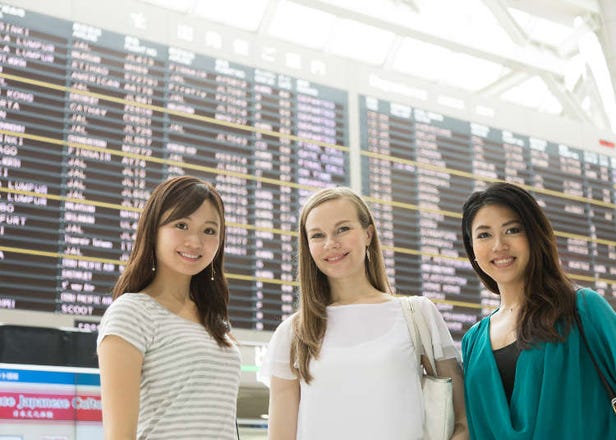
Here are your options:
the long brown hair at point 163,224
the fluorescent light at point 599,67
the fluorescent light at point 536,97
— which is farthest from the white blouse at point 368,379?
the fluorescent light at point 536,97

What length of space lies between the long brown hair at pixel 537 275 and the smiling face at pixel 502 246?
0.8 inches

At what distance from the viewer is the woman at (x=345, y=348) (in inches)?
105

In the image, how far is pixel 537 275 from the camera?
275cm

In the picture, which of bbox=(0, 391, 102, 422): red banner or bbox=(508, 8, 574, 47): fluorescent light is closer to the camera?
bbox=(0, 391, 102, 422): red banner

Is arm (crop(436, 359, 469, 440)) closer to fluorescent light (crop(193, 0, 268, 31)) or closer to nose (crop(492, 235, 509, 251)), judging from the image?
nose (crop(492, 235, 509, 251))

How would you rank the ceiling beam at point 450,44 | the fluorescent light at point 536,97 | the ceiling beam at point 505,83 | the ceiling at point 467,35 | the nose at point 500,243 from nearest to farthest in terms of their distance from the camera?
the nose at point 500,243
the ceiling beam at point 450,44
the ceiling at point 467,35
the ceiling beam at point 505,83
the fluorescent light at point 536,97

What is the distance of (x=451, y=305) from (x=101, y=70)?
3158mm

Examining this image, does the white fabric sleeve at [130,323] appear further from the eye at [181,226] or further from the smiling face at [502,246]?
the smiling face at [502,246]

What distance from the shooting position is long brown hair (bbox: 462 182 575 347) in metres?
2.59

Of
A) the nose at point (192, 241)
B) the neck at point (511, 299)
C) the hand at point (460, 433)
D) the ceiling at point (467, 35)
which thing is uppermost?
the ceiling at point (467, 35)

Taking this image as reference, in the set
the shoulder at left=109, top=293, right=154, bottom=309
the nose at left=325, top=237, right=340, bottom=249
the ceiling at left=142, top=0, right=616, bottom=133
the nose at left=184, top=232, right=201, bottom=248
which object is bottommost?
the shoulder at left=109, top=293, right=154, bottom=309

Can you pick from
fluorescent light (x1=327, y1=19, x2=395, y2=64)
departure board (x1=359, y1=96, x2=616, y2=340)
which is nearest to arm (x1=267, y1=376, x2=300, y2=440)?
departure board (x1=359, y1=96, x2=616, y2=340)

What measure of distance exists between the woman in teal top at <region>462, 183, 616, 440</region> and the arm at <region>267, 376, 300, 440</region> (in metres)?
0.58

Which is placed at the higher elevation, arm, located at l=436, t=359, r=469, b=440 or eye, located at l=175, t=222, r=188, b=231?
eye, located at l=175, t=222, r=188, b=231
